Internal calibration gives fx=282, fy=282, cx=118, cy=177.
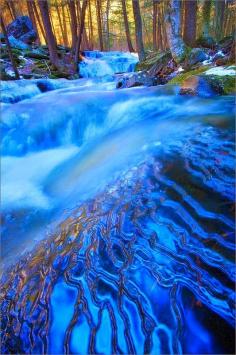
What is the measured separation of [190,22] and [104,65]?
664 cm

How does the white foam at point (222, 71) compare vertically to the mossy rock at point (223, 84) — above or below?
above

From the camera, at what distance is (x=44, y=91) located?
10156mm

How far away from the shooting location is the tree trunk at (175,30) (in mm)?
8266

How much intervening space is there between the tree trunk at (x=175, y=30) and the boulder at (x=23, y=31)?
13355 mm

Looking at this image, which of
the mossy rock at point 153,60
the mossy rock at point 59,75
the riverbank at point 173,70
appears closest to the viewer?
the riverbank at point 173,70

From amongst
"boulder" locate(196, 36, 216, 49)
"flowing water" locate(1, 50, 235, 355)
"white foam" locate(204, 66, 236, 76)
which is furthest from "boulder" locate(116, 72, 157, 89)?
"flowing water" locate(1, 50, 235, 355)

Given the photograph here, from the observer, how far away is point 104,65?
50.7ft

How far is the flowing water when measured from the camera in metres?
1.44

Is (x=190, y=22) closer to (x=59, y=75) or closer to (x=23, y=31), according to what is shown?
(x=59, y=75)

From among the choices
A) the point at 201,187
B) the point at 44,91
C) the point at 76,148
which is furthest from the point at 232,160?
the point at 44,91

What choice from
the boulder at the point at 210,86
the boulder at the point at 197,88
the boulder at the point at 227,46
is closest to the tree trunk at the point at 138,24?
the boulder at the point at 227,46

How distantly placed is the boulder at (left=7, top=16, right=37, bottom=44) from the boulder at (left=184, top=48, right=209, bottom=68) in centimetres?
1406

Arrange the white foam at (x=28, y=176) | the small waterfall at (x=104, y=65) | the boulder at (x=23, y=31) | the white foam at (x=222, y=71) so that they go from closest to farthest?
the white foam at (x=28, y=176) → the white foam at (x=222, y=71) → the small waterfall at (x=104, y=65) → the boulder at (x=23, y=31)

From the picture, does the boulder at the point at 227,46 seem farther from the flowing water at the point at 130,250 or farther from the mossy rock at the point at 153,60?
the flowing water at the point at 130,250
